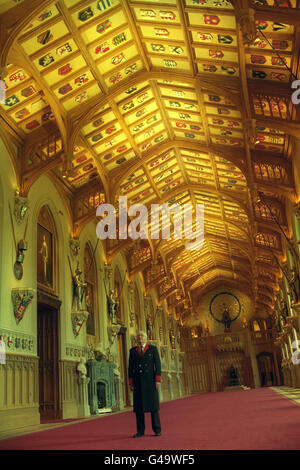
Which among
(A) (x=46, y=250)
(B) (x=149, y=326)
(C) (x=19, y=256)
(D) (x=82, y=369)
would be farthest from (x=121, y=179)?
(B) (x=149, y=326)

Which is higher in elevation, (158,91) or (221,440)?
(158,91)

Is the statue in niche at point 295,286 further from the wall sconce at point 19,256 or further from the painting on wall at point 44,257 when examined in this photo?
the wall sconce at point 19,256

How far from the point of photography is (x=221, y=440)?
5320mm

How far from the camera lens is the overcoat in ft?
21.8

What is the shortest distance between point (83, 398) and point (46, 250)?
5279mm

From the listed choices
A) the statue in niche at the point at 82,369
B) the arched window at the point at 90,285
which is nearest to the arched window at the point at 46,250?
the statue in niche at the point at 82,369

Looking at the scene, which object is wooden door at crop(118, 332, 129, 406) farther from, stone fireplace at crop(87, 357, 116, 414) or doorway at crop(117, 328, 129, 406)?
stone fireplace at crop(87, 357, 116, 414)

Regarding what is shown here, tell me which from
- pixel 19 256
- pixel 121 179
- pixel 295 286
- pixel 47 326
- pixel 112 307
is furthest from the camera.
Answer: pixel 112 307

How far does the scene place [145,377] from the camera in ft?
22.4

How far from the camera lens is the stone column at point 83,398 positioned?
590 inches

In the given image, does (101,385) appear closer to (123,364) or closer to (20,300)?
(123,364)
